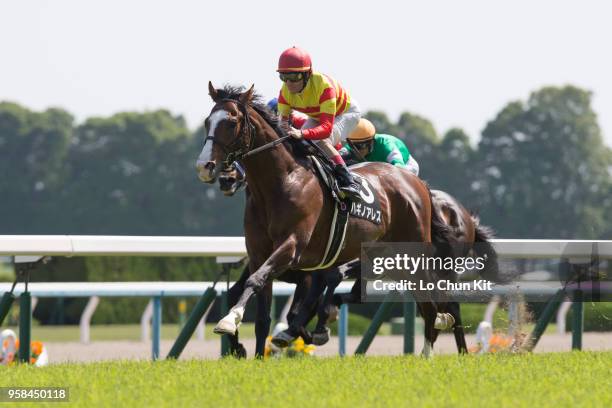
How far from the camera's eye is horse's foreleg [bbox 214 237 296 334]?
5.96 m

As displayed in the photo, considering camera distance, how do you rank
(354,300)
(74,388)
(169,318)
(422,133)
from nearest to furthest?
(74,388) → (354,300) → (169,318) → (422,133)

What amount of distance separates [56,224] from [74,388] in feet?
192

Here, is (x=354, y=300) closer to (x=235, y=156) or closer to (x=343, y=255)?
(x=343, y=255)

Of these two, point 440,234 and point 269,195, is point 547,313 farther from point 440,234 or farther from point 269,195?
point 269,195

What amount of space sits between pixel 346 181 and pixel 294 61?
2.45 feet

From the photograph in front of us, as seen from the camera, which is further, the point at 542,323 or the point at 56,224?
the point at 56,224

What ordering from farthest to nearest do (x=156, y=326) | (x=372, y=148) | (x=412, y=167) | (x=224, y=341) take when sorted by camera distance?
(x=156, y=326) → (x=412, y=167) → (x=372, y=148) → (x=224, y=341)

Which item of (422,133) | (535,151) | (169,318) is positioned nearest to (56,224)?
(422,133)

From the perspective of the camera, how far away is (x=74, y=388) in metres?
4.96

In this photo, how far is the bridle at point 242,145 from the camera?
632cm

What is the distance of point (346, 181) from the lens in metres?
6.88

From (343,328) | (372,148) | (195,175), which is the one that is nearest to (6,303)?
(372,148)

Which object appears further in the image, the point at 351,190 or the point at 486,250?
the point at 486,250

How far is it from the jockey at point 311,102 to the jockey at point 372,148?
0.89 metres
